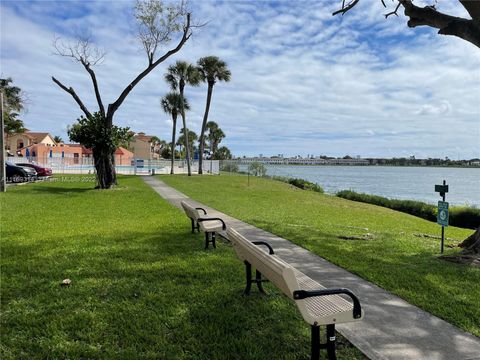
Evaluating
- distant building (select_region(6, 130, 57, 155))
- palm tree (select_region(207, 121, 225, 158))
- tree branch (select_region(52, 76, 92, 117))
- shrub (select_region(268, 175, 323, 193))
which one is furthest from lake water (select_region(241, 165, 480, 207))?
distant building (select_region(6, 130, 57, 155))

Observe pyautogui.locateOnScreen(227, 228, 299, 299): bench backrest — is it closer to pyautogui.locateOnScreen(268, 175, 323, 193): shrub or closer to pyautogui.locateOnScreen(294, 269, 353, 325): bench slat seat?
pyautogui.locateOnScreen(294, 269, 353, 325): bench slat seat

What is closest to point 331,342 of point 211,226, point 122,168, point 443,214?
point 211,226

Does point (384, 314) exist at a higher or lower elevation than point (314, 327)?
lower

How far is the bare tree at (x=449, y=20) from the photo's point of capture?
689cm

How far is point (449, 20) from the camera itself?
23.6 feet

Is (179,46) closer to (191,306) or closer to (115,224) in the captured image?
(115,224)

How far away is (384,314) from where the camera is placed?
4.33 meters

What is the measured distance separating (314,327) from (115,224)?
7924 mm

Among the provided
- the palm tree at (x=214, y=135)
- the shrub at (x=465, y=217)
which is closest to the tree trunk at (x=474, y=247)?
the shrub at (x=465, y=217)

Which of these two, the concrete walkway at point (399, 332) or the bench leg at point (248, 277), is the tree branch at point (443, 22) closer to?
the concrete walkway at point (399, 332)

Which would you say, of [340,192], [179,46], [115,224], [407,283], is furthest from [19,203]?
[340,192]

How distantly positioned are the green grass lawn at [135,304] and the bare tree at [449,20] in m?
5.53

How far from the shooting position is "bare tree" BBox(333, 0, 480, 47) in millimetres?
6895

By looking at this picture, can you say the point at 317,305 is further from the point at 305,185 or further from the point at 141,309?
the point at 305,185
